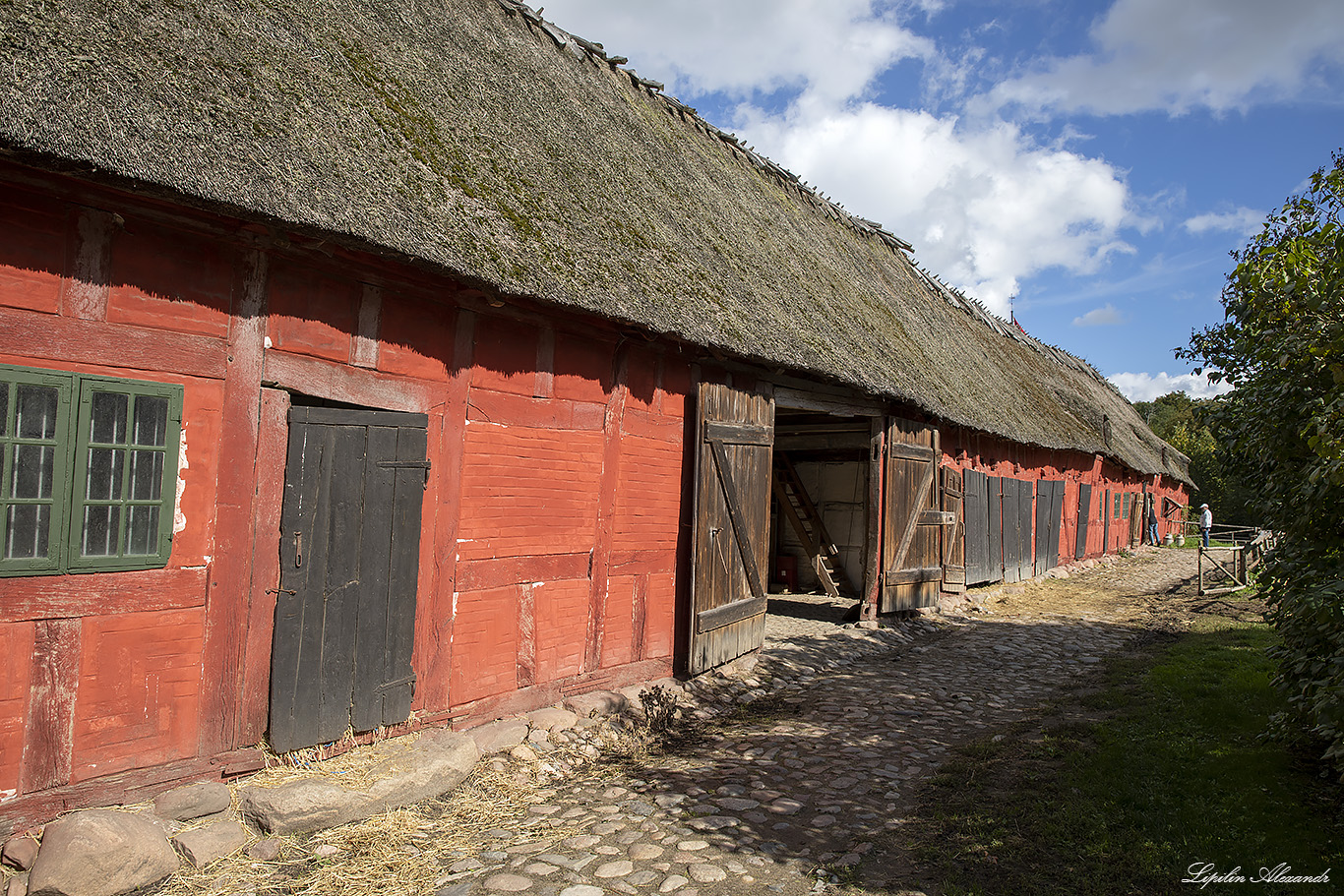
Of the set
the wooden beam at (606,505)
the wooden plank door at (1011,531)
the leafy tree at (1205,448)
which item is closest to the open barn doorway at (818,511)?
the wooden plank door at (1011,531)

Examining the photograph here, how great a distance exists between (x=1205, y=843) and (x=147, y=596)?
5.10 m

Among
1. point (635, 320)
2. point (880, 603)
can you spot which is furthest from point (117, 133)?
point (880, 603)

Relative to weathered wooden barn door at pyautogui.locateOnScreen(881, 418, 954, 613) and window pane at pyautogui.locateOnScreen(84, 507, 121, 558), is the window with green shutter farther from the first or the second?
weathered wooden barn door at pyautogui.locateOnScreen(881, 418, 954, 613)

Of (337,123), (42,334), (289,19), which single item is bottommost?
(42,334)

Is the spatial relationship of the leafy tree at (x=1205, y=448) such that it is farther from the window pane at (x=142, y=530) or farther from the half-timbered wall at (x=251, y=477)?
the window pane at (x=142, y=530)

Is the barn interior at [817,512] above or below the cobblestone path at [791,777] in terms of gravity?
above

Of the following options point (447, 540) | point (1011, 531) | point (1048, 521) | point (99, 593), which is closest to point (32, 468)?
point (99, 593)

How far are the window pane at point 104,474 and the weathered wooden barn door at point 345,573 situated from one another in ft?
2.47

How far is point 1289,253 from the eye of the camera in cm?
453

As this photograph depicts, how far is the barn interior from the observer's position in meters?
11.5

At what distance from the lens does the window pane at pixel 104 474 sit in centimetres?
349

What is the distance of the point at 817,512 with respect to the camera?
39.7 feet

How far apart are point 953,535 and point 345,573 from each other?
31.6 feet

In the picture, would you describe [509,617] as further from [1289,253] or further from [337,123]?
[1289,253]
